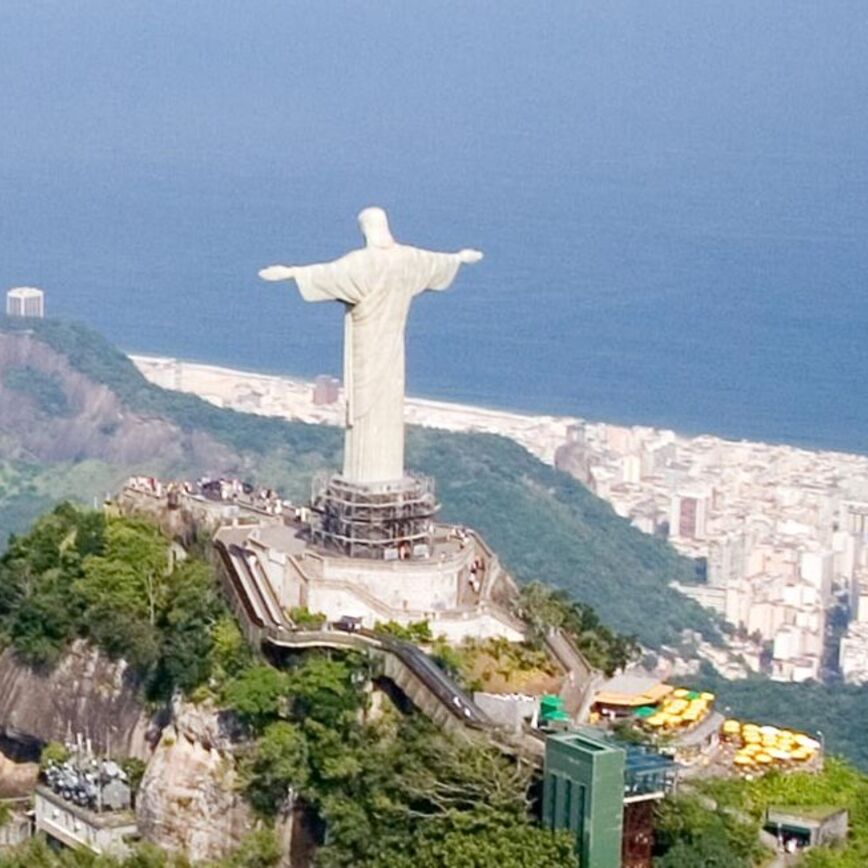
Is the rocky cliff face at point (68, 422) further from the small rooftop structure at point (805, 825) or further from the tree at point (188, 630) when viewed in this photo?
the small rooftop structure at point (805, 825)

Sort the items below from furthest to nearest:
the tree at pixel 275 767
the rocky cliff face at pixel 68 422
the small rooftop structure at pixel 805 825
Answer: the rocky cliff face at pixel 68 422 → the tree at pixel 275 767 → the small rooftop structure at pixel 805 825

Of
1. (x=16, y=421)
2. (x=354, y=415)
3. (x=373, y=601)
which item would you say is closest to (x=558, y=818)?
(x=373, y=601)

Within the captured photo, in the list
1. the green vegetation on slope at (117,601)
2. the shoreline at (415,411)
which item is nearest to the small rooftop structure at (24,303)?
the shoreline at (415,411)

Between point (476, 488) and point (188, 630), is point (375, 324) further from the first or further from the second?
point (476, 488)

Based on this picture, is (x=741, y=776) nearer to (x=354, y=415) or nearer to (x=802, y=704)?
(x=354, y=415)

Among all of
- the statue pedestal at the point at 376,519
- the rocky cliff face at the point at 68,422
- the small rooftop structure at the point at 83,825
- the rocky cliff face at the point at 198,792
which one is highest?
the rocky cliff face at the point at 68,422

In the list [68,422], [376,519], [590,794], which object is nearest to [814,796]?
[590,794]
